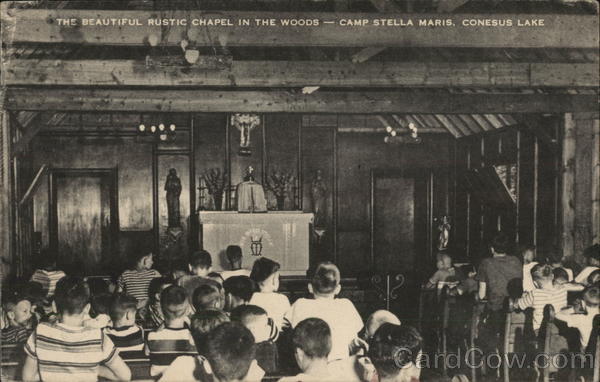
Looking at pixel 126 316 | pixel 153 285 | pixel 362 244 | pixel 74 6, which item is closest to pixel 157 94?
pixel 74 6

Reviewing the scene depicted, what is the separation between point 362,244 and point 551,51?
6.94 meters

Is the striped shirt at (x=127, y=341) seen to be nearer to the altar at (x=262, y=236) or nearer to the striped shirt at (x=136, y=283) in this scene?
the striped shirt at (x=136, y=283)

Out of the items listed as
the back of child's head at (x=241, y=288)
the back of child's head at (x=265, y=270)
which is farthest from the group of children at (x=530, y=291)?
the back of child's head at (x=241, y=288)

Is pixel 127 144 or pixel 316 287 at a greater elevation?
pixel 127 144

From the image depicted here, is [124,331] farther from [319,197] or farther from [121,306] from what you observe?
[319,197]

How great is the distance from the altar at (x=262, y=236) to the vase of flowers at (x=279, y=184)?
1.01m

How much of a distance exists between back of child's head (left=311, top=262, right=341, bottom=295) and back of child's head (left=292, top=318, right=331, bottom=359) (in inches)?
48.5

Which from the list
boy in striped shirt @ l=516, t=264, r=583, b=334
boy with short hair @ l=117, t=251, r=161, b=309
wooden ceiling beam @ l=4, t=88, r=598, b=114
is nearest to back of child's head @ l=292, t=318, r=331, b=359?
boy in striped shirt @ l=516, t=264, r=583, b=334

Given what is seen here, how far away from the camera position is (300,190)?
14.7 meters

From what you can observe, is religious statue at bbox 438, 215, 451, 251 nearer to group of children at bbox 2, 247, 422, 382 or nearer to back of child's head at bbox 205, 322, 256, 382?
group of children at bbox 2, 247, 422, 382

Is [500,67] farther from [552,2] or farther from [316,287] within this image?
[316,287]

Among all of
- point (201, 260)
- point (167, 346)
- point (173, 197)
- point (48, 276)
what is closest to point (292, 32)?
point (201, 260)

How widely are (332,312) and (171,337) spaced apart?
1.12 m

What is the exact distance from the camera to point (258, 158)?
48.6 ft
